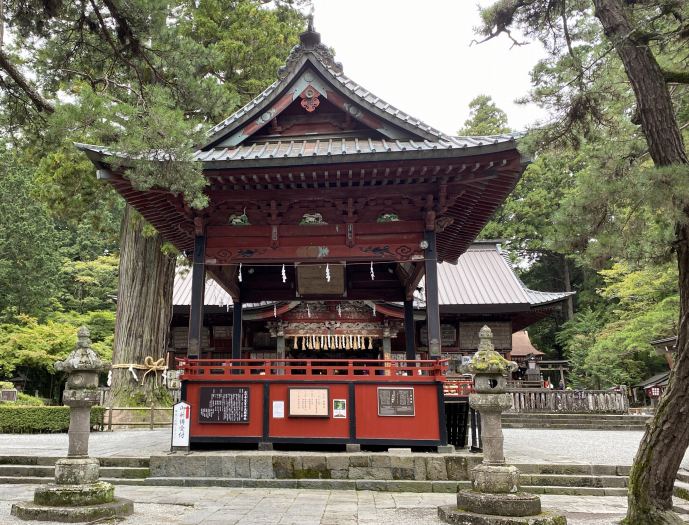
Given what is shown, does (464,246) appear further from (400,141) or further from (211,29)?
(211,29)

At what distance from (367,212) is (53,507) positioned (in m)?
6.38

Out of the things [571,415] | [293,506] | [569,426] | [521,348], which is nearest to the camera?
[293,506]

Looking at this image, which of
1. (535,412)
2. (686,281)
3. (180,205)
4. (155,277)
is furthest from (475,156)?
(535,412)

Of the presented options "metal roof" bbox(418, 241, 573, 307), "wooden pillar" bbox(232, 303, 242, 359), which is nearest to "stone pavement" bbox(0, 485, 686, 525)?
"wooden pillar" bbox(232, 303, 242, 359)

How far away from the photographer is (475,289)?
20438mm

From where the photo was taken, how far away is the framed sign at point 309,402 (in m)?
8.54

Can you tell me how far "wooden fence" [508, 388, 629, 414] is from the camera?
18688 millimetres

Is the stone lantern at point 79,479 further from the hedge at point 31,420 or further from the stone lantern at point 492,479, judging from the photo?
the hedge at point 31,420

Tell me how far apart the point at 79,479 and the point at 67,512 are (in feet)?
1.45

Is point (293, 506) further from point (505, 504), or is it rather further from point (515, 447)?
point (515, 447)

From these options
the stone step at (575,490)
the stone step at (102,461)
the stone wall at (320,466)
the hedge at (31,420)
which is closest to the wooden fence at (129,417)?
the hedge at (31,420)

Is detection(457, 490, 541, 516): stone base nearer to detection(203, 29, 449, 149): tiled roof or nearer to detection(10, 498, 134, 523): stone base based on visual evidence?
detection(10, 498, 134, 523): stone base

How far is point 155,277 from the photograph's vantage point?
1590 cm

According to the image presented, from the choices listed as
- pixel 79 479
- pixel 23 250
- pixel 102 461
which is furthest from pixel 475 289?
pixel 23 250
